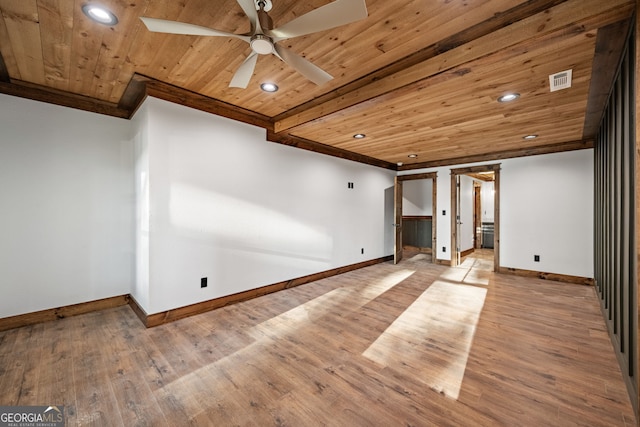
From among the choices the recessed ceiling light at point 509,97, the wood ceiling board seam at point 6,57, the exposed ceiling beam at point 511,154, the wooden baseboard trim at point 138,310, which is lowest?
the wooden baseboard trim at point 138,310

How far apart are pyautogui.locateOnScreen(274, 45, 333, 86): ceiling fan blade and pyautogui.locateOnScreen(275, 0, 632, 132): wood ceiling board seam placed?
2.35 ft

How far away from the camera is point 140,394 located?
178 centimetres

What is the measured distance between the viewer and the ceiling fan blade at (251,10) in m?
1.41

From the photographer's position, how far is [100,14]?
5.86ft

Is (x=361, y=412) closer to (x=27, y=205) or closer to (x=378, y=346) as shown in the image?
(x=378, y=346)

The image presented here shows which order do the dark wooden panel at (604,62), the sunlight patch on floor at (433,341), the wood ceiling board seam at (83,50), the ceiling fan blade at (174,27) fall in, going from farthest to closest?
1. the sunlight patch on floor at (433,341)
2. the wood ceiling board seam at (83,50)
3. the dark wooden panel at (604,62)
4. the ceiling fan blade at (174,27)

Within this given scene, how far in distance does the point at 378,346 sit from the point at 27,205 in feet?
12.9

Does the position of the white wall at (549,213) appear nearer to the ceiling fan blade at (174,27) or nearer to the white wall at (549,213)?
the white wall at (549,213)

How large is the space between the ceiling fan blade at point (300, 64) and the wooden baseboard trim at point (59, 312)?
3.55 meters

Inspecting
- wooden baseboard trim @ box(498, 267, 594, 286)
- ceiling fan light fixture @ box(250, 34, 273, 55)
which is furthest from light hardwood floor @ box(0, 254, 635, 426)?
ceiling fan light fixture @ box(250, 34, 273, 55)

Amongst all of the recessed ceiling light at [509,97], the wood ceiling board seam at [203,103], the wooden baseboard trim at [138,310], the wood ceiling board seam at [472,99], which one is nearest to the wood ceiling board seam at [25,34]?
the wood ceiling board seam at [203,103]

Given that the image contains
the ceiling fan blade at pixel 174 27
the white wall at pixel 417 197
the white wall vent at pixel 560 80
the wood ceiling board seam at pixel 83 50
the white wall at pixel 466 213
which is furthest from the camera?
the white wall at pixel 417 197

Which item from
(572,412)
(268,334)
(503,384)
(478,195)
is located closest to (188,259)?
(268,334)

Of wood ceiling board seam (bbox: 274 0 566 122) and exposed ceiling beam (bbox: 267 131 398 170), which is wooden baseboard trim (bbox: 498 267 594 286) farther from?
wood ceiling board seam (bbox: 274 0 566 122)
